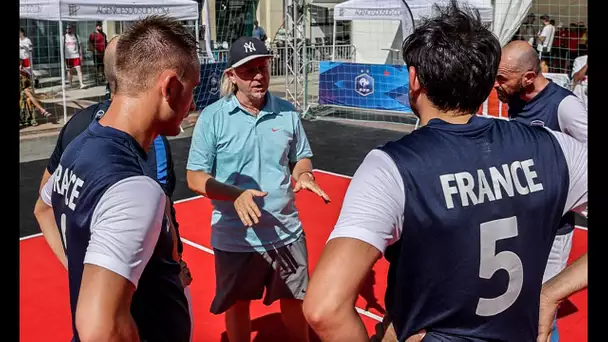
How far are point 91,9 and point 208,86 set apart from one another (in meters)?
3.69

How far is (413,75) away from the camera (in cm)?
203

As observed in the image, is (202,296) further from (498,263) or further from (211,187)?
(498,263)

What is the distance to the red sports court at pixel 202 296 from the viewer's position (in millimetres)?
4781

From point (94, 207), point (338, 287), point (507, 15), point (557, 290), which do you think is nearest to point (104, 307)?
point (94, 207)

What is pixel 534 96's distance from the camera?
4219 mm

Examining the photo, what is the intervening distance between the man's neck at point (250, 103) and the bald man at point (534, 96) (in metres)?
1.60

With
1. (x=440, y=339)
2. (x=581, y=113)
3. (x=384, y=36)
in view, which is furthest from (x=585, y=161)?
(x=384, y=36)

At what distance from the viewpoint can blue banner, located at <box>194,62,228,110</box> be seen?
15.4 meters

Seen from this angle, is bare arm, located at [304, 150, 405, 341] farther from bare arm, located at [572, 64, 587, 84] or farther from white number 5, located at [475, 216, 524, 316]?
bare arm, located at [572, 64, 587, 84]

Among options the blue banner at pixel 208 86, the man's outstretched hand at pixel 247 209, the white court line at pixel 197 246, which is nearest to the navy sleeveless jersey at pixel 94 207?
the man's outstretched hand at pixel 247 209

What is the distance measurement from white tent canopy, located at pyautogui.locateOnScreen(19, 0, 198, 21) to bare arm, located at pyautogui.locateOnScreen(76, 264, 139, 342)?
10.7 meters

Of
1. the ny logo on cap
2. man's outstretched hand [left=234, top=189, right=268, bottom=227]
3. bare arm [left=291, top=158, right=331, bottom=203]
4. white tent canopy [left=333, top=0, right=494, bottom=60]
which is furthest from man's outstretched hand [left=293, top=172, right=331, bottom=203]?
white tent canopy [left=333, top=0, right=494, bottom=60]

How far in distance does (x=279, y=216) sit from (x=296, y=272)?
378 millimetres

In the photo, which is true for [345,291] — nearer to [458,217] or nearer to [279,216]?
[458,217]
